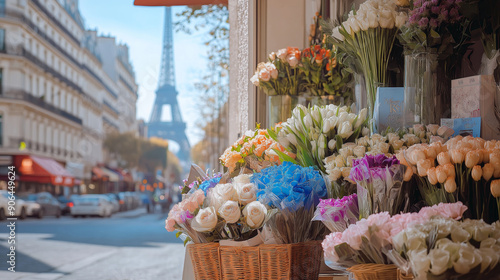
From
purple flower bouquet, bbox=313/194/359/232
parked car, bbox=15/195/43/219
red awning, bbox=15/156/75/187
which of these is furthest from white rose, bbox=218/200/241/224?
red awning, bbox=15/156/75/187

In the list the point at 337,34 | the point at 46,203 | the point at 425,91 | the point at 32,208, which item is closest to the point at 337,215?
the point at 425,91

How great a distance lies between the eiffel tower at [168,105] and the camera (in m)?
42.6

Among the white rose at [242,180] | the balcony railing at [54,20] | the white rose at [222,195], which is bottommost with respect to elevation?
the white rose at [222,195]

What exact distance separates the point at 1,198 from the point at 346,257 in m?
14.3

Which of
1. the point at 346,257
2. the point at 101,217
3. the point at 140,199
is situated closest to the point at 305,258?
the point at 346,257

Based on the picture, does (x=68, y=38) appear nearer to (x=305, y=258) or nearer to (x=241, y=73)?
(x=241, y=73)

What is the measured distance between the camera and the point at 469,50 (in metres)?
1.87

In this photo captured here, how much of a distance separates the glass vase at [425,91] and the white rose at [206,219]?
27.6 inches

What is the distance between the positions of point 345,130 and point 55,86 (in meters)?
28.2

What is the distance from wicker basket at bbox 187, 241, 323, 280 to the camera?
4.95 ft

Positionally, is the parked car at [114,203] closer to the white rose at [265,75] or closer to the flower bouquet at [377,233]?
the white rose at [265,75]

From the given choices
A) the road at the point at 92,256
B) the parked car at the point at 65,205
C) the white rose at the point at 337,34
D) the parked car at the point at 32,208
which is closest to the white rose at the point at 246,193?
the white rose at the point at 337,34

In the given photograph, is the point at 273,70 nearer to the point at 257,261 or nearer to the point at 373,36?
the point at 373,36

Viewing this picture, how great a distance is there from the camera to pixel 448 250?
99cm
